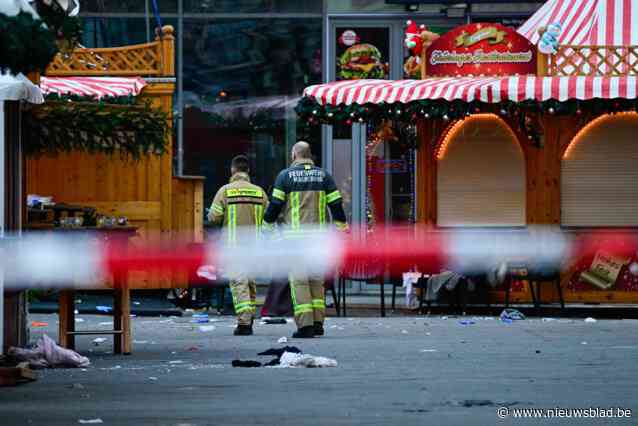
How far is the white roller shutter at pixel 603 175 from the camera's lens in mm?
20906

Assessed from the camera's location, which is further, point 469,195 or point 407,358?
point 469,195

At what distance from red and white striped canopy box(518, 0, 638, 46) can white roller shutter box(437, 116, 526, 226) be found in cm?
154

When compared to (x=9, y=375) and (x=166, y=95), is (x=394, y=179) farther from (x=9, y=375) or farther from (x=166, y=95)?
(x=9, y=375)

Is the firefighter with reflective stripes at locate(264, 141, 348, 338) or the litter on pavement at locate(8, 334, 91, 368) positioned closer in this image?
the litter on pavement at locate(8, 334, 91, 368)

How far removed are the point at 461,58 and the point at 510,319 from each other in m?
3.66

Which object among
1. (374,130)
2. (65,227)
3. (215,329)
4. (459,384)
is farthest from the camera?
(374,130)

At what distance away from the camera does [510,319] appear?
19453mm

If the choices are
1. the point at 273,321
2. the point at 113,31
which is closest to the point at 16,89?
the point at 273,321

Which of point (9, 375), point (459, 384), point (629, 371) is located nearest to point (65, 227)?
point (9, 375)

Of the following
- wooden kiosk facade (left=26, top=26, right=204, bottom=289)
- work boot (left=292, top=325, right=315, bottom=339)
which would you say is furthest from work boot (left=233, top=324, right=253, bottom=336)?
wooden kiosk facade (left=26, top=26, right=204, bottom=289)

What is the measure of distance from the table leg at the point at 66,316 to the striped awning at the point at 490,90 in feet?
22.9

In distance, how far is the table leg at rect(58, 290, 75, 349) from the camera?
14.0 metres

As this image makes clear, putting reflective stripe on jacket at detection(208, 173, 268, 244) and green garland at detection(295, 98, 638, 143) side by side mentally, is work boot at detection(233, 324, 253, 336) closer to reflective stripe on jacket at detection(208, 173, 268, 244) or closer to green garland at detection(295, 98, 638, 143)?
reflective stripe on jacket at detection(208, 173, 268, 244)

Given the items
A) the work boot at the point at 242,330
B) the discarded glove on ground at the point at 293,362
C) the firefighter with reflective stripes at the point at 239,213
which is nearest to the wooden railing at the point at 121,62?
the firefighter with reflective stripes at the point at 239,213
